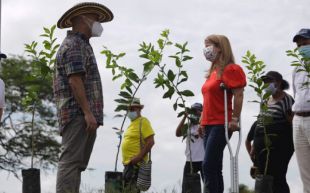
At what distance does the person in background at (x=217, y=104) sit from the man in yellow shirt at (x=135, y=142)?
7.44ft

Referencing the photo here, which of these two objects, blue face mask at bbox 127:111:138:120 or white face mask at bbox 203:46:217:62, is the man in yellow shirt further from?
white face mask at bbox 203:46:217:62

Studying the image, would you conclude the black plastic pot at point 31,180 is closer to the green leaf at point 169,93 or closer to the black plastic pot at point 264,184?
the green leaf at point 169,93

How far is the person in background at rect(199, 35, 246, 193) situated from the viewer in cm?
711

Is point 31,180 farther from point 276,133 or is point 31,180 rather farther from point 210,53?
point 276,133

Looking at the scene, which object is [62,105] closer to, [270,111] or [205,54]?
[205,54]

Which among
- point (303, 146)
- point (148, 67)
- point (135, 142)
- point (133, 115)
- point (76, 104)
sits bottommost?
point (303, 146)

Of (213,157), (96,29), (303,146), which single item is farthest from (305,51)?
(96,29)

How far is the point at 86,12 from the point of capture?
6762mm

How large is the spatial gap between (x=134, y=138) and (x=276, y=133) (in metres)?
1.90

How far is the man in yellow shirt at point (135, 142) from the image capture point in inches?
379

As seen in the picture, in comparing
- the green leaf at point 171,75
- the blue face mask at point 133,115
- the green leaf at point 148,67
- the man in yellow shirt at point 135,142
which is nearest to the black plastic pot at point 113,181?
the green leaf at point 171,75

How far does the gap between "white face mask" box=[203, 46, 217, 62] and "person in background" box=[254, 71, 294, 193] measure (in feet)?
4.75

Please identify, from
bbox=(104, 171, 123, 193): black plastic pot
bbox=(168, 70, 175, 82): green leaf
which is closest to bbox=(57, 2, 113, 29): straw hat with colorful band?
bbox=(104, 171, 123, 193): black plastic pot

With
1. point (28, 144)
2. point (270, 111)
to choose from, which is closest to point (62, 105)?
point (270, 111)
